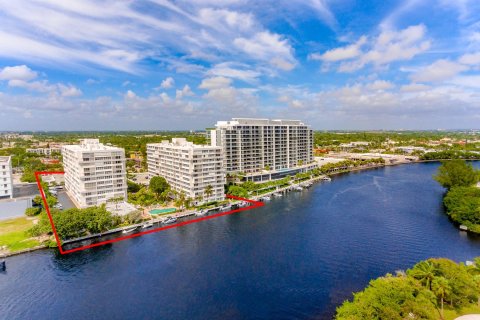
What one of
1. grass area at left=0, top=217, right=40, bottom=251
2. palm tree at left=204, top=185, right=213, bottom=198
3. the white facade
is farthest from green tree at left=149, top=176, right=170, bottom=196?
grass area at left=0, top=217, right=40, bottom=251

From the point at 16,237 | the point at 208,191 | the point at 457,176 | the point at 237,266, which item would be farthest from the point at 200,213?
the point at 457,176

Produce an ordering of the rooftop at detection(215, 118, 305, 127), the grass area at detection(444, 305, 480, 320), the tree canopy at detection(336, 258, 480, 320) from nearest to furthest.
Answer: the tree canopy at detection(336, 258, 480, 320) < the grass area at detection(444, 305, 480, 320) < the rooftop at detection(215, 118, 305, 127)

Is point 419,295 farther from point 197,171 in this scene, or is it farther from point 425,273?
point 197,171

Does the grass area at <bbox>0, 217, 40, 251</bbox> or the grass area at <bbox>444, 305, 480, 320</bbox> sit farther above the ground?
the grass area at <bbox>0, 217, 40, 251</bbox>

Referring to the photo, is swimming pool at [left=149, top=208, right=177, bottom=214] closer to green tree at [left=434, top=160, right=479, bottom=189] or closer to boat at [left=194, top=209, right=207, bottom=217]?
boat at [left=194, top=209, right=207, bottom=217]

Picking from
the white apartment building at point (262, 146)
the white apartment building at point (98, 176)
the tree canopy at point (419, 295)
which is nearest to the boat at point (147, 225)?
the white apartment building at point (98, 176)

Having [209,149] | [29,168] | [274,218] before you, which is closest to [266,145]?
[209,149]


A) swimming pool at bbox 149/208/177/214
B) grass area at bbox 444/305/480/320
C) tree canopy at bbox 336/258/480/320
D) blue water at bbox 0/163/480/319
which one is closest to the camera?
tree canopy at bbox 336/258/480/320
